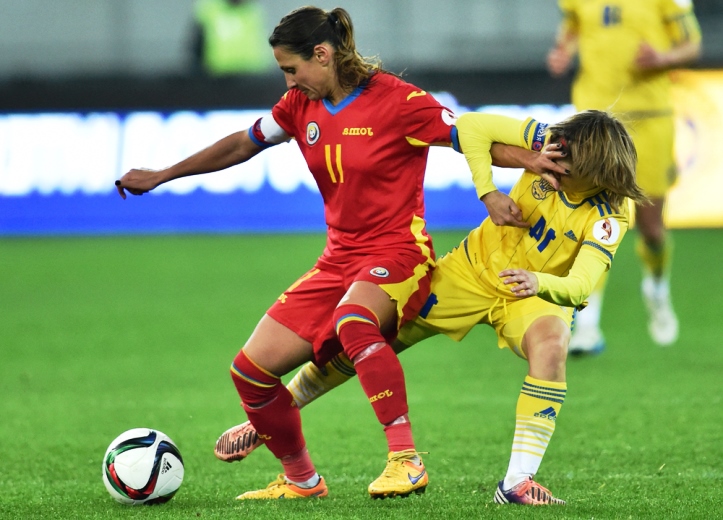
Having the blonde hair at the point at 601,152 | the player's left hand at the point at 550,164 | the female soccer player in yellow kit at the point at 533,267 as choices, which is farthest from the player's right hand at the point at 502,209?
the blonde hair at the point at 601,152

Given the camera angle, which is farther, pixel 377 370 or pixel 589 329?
pixel 589 329

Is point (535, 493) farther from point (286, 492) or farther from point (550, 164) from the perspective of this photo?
point (550, 164)

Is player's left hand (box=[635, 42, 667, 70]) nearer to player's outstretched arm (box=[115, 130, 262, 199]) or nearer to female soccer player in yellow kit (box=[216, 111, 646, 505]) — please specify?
female soccer player in yellow kit (box=[216, 111, 646, 505])

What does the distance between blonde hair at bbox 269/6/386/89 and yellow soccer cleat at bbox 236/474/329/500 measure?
59.2 inches

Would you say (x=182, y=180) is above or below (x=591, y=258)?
below

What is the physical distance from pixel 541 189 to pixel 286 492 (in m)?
1.48

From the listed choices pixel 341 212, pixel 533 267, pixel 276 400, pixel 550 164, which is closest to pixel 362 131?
pixel 341 212

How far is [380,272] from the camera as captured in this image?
4137 mm

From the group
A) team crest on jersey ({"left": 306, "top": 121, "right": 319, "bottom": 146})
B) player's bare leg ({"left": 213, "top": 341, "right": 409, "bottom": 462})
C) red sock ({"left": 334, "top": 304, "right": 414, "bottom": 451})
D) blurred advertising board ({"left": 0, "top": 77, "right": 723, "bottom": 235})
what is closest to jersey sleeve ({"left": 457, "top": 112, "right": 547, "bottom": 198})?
team crest on jersey ({"left": 306, "top": 121, "right": 319, "bottom": 146})

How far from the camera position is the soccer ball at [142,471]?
400cm

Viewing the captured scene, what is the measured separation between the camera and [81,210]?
544 inches

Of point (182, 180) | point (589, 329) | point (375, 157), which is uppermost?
point (375, 157)

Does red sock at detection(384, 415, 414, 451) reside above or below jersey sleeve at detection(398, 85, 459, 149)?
below

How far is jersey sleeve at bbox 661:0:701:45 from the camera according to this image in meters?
7.84
